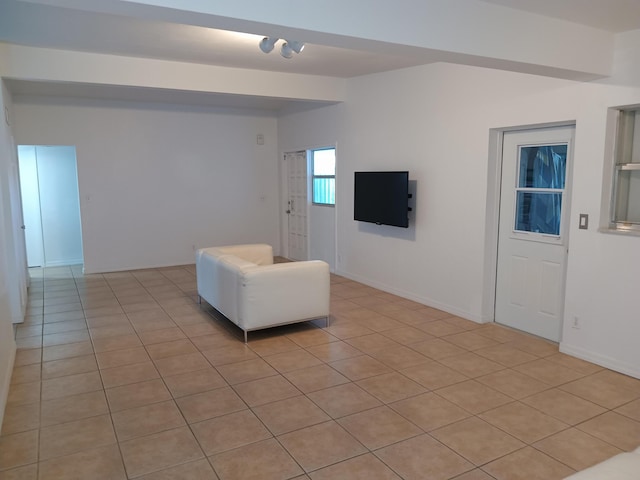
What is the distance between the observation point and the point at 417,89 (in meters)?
5.36

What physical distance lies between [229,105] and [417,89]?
3.78 m

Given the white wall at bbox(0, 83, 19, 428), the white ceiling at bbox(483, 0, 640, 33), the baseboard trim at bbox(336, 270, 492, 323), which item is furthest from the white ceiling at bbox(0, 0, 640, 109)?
the baseboard trim at bbox(336, 270, 492, 323)

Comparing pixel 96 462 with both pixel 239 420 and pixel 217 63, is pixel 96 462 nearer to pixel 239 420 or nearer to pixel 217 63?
pixel 239 420

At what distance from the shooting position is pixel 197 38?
4230 millimetres

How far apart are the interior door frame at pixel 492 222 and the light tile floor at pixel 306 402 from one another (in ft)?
0.87

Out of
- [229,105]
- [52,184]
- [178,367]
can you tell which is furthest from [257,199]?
[178,367]

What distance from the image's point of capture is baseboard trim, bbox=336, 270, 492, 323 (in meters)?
4.91

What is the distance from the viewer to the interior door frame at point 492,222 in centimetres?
458

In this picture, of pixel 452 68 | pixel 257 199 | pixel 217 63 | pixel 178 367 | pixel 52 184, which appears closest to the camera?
pixel 178 367

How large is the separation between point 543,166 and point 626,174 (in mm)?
730

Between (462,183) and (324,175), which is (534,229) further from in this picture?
(324,175)

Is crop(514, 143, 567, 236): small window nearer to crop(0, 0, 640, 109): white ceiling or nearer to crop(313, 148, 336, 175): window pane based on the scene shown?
crop(0, 0, 640, 109): white ceiling

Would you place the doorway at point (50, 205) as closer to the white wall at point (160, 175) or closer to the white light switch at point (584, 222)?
the white wall at point (160, 175)

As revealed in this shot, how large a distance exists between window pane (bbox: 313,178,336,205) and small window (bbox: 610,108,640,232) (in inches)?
157
